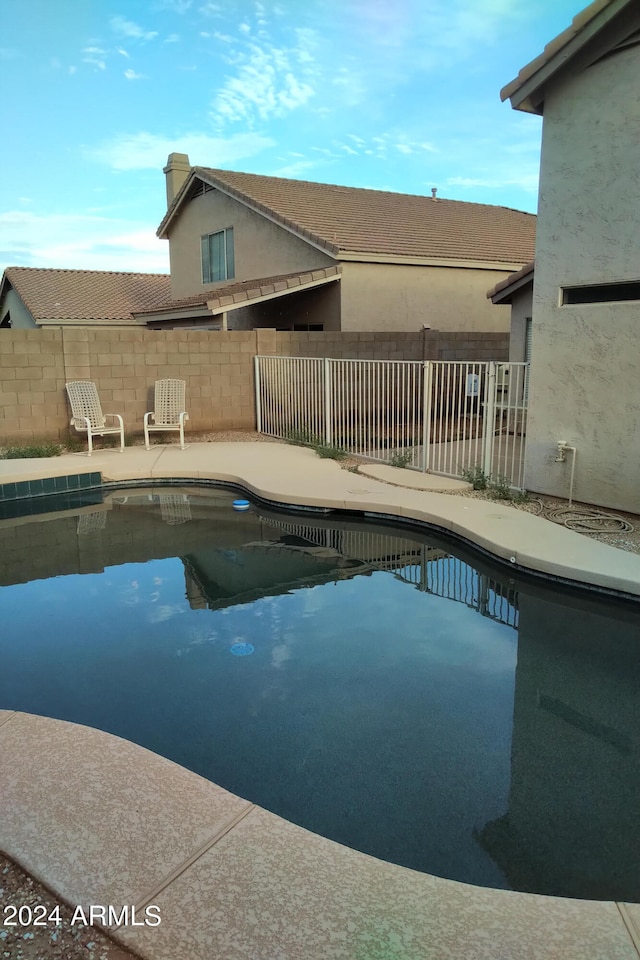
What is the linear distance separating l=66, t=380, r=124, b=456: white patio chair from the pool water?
13.1ft

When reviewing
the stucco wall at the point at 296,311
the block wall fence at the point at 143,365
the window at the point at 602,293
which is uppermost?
the stucco wall at the point at 296,311

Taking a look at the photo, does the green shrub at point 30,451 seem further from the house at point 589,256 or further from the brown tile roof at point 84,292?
the brown tile roof at point 84,292

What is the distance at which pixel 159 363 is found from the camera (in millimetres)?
12453

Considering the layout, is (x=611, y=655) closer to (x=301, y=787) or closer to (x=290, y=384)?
(x=301, y=787)

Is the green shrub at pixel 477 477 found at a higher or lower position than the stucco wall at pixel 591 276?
lower

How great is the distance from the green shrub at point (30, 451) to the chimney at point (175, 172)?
14041 mm

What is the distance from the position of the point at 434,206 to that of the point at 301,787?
2069 centimetres

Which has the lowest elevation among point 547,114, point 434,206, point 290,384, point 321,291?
point 290,384

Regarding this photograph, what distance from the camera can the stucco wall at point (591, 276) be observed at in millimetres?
6859

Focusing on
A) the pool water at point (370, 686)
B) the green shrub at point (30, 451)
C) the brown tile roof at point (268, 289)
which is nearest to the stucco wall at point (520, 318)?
the brown tile roof at point (268, 289)

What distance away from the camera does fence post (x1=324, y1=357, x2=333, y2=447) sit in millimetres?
11406

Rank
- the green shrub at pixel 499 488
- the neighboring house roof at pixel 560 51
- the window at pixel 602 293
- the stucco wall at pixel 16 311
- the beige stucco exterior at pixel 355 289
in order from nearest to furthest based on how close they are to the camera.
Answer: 1. the neighboring house roof at pixel 560 51
2. the window at pixel 602 293
3. the green shrub at pixel 499 488
4. the beige stucco exterior at pixel 355 289
5. the stucco wall at pixel 16 311

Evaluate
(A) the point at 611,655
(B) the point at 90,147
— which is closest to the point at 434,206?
(B) the point at 90,147

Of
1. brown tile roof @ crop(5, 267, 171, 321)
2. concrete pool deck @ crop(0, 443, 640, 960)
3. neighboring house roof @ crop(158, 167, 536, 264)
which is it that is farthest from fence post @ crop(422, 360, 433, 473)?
brown tile roof @ crop(5, 267, 171, 321)
